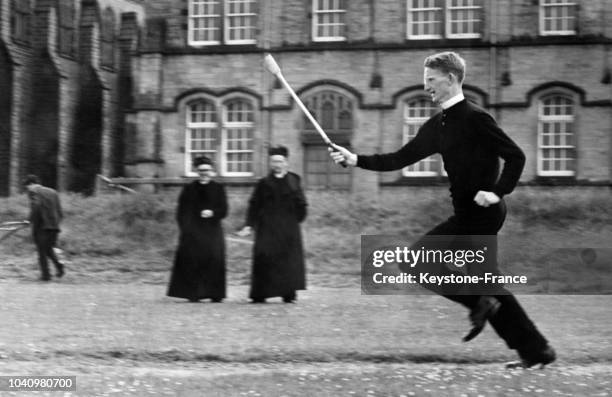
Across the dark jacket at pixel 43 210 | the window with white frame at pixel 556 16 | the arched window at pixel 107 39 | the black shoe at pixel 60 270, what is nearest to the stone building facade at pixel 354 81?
the window with white frame at pixel 556 16

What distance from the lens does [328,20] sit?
3409 cm

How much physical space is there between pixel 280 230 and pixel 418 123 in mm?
18149

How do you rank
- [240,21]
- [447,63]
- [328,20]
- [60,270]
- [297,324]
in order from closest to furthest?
[447,63] → [297,324] → [60,270] → [328,20] → [240,21]

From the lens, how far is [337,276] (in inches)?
900

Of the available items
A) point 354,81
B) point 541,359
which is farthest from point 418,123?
point 541,359

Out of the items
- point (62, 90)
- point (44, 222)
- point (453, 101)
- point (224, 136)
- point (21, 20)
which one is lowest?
point (44, 222)

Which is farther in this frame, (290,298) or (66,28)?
(66,28)

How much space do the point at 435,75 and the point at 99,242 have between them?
63.7 ft

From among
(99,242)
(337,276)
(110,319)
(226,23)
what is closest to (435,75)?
(110,319)

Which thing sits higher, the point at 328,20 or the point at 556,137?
the point at 328,20

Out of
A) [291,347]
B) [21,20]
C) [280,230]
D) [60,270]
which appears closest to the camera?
[291,347]

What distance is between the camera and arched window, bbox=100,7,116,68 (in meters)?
49.0

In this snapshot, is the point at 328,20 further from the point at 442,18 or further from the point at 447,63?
the point at 447,63

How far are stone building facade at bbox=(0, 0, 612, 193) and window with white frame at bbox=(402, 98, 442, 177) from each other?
5cm
